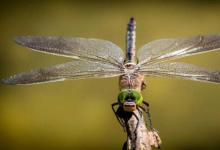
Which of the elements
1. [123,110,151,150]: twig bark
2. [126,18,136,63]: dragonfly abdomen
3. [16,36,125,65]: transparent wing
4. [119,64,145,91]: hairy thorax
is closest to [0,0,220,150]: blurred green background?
[126,18,136,63]: dragonfly abdomen

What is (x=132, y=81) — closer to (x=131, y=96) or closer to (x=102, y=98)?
(x=131, y=96)

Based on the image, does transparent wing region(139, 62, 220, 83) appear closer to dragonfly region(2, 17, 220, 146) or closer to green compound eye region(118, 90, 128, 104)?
dragonfly region(2, 17, 220, 146)

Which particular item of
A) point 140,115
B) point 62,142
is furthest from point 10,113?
point 140,115

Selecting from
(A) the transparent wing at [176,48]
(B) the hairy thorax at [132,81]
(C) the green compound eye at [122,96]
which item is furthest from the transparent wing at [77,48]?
(C) the green compound eye at [122,96]

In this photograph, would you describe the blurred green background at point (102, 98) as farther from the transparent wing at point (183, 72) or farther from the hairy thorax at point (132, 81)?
the hairy thorax at point (132, 81)

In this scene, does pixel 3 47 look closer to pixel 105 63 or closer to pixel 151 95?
pixel 151 95
